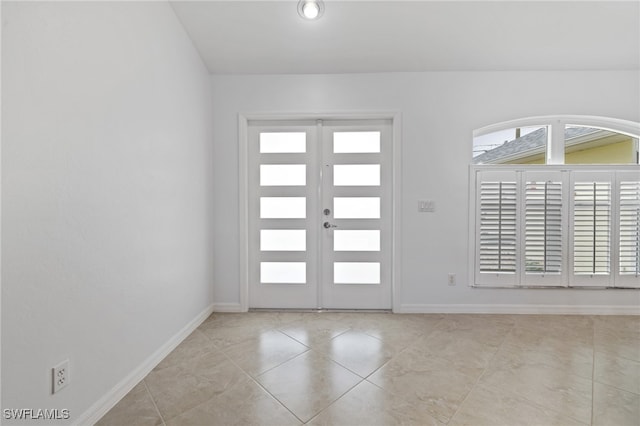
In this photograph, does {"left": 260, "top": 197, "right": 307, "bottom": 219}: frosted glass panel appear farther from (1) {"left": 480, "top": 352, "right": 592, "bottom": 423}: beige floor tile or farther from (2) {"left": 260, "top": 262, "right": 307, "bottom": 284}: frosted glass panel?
(1) {"left": 480, "top": 352, "right": 592, "bottom": 423}: beige floor tile

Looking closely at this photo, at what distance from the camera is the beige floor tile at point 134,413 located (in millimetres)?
1425

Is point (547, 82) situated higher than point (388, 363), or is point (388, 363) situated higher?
point (547, 82)

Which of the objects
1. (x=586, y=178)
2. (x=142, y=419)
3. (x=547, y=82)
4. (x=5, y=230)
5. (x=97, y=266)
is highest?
(x=547, y=82)

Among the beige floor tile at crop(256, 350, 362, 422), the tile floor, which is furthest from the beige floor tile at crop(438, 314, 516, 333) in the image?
the beige floor tile at crop(256, 350, 362, 422)

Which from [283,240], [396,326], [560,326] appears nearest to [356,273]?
[396,326]

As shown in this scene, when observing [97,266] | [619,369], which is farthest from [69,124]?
[619,369]

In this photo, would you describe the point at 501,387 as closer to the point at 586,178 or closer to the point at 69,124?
the point at 586,178

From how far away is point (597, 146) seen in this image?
2.82 metres

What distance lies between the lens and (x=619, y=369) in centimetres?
185

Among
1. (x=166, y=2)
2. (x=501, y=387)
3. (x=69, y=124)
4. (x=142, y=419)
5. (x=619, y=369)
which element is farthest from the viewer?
(x=166, y=2)

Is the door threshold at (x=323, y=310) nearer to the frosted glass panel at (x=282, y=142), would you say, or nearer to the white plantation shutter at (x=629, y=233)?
the frosted glass panel at (x=282, y=142)

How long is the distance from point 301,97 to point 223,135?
912 millimetres

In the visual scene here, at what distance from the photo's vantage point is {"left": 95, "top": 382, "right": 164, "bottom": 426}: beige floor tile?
142 centimetres

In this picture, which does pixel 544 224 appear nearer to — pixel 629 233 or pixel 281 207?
pixel 629 233
